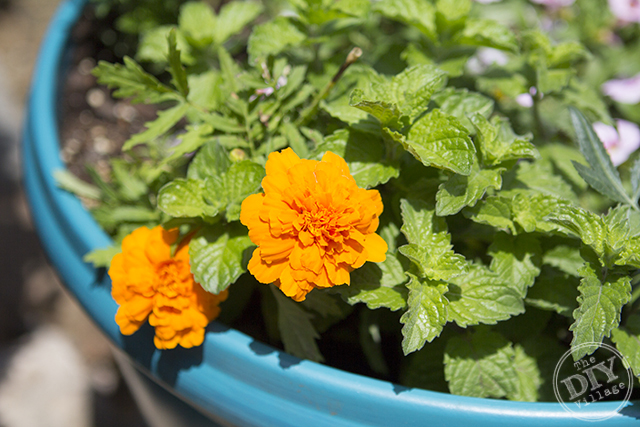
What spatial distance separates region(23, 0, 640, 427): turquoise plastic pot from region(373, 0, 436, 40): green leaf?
548 millimetres

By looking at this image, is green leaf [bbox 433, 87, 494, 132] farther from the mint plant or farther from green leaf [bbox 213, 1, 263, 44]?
green leaf [bbox 213, 1, 263, 44]

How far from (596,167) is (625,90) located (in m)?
0.50

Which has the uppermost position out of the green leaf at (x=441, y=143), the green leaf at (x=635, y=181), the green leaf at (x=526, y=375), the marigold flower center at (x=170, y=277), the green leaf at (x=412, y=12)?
the green leaf at (x=412, y=12)

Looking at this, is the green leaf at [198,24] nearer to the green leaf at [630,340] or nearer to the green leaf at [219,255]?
the green leaf at [219,255]

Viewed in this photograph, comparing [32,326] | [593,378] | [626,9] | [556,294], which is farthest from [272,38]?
[32,326]

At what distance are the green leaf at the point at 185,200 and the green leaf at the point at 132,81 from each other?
173 millimetres

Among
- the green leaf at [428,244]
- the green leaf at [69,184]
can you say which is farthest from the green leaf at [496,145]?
the green leaf at [69,184]

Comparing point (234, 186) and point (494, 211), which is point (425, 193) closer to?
point (494, 211)

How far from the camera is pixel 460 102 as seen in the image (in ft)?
2.43

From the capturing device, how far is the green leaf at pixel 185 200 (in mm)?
652

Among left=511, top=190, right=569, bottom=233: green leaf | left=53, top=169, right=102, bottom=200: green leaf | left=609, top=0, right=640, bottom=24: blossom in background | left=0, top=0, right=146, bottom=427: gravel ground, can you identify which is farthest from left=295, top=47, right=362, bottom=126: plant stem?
left=0, top=0, right=146, bottom=427: gravel ground

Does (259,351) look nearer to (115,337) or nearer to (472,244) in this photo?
(115,337)

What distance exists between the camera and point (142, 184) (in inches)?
37.4

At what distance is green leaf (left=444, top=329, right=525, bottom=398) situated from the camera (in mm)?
662
